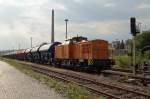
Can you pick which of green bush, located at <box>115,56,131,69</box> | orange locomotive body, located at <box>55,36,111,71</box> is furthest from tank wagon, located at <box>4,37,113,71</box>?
green bush, located at <box>115,56,131,69</box>

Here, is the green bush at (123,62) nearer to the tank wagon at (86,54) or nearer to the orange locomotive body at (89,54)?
the tank wagon at (86,54)

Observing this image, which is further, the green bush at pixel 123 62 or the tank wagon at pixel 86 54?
the green bush at pixel 123 62

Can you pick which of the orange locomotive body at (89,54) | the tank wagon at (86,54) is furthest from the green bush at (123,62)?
the orange locomotive body at (89,54)

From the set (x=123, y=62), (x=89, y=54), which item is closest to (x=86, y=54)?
(x=89, y=54)

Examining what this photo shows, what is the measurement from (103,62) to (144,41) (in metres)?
33.1

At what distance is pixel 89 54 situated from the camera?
31.5 meters

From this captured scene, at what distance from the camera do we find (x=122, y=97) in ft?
50.9

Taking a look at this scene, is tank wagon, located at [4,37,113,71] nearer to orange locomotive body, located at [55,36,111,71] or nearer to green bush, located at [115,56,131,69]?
orange locomotive body, located at [55,36,111,71]

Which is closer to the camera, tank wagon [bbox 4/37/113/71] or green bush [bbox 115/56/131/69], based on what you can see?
tank wagon [bbox 4/37/113/71]

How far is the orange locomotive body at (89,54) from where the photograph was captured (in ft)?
100

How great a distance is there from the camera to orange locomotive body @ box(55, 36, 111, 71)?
30.6m

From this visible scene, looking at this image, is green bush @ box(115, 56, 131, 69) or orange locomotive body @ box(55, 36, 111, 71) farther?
green bush @ box(115, 56, 131, 69)

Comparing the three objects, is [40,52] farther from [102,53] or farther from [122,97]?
[122,97]

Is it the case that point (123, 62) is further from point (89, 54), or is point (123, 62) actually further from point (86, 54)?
point (89, 54)
